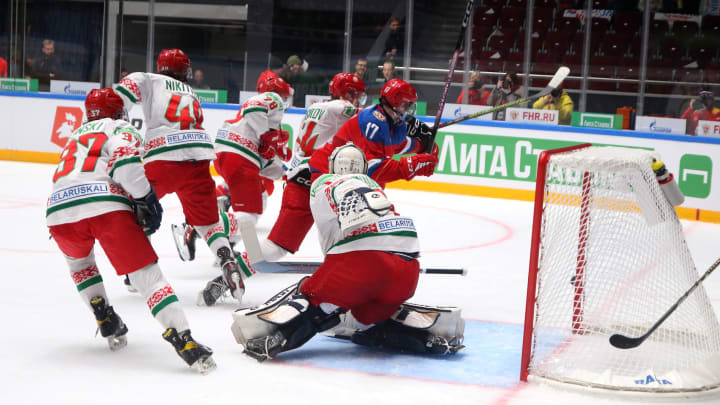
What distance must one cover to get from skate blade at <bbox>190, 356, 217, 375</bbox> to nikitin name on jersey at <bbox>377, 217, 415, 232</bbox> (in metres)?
0.78

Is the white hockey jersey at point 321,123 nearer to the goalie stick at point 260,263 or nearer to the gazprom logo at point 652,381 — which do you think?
the goalie stick at point 260,263

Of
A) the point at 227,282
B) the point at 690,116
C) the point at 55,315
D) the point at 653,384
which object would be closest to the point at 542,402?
the point at 653,384

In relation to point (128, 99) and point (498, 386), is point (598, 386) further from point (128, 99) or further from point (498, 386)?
point (128, 99)

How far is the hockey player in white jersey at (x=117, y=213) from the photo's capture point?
3006 mm

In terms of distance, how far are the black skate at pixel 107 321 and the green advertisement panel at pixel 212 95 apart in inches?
275

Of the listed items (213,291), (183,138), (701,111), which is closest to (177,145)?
(183,138)

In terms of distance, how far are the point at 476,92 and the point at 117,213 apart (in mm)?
6640

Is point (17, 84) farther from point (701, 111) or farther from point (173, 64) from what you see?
point (701, 111)

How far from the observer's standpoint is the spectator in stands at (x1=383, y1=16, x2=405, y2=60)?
388 inches

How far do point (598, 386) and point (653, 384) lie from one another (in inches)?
7.7

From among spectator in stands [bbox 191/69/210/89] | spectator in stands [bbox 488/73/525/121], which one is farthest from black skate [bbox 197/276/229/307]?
spectator in stands [bbox 191/69/210/89]

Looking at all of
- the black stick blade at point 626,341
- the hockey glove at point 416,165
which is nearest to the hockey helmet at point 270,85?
the hockey glove at point 416,165

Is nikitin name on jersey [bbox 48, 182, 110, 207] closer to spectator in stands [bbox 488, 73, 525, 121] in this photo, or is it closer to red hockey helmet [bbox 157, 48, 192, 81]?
red hockey helmet [bbox 157, 48, 192, 81]

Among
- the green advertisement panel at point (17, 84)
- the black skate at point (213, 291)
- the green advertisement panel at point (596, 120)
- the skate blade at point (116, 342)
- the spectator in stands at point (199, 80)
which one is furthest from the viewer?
the spectator in stands at point (199, 80)
